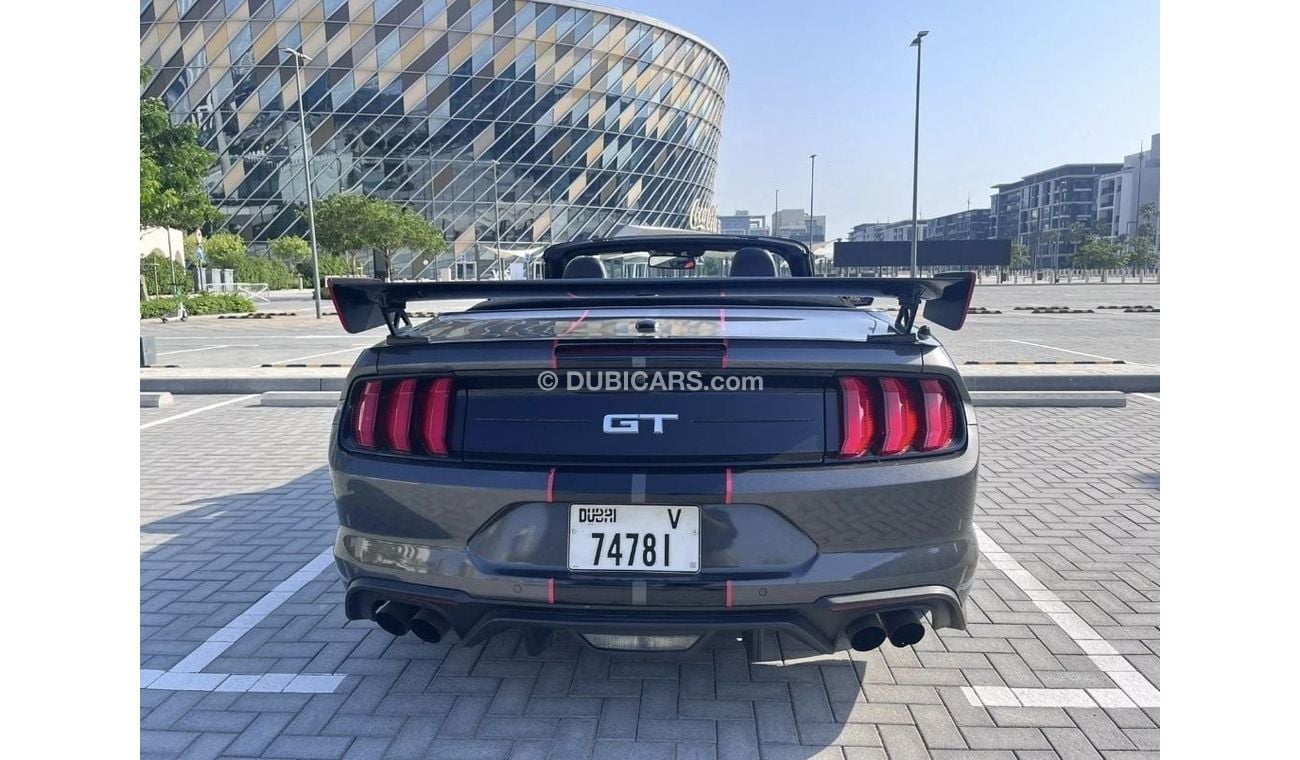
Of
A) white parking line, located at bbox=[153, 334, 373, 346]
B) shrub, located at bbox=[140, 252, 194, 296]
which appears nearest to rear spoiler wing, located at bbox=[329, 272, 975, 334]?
white parking line, located at bbox=[153, 334, 373, 346]

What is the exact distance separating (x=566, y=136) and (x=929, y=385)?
62.1 meters

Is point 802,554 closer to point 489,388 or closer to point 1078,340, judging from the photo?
point 489,388

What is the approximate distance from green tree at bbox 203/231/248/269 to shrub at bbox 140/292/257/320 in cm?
1876

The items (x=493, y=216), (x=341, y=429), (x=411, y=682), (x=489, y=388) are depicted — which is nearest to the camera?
(x=489, y=388)

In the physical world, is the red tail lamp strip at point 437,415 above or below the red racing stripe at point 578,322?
below

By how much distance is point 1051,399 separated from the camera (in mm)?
8383

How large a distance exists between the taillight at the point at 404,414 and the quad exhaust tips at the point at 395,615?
477 mm

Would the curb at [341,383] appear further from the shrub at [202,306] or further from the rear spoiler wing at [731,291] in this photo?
the shrub at [202,306]

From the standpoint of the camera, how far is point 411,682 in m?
2.75

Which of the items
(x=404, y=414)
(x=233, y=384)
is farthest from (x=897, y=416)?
(x=233, y=384)

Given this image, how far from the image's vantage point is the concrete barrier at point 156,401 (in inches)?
346

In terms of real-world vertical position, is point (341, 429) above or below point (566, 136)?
below

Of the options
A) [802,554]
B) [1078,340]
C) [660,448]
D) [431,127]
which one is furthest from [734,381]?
[431,127]

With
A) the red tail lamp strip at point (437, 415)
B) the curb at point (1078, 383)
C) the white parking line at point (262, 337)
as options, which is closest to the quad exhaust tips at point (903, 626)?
the red tail lamp strip at point (437, 415)
